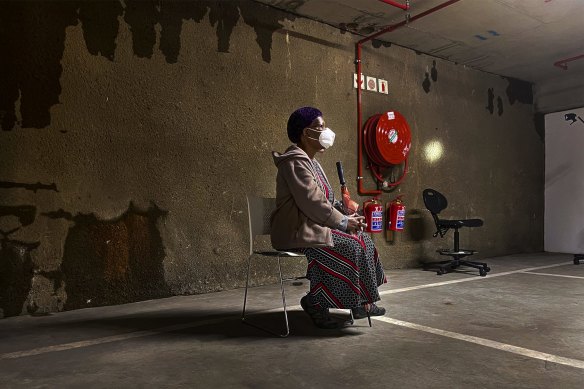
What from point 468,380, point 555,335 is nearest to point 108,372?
point 468,380

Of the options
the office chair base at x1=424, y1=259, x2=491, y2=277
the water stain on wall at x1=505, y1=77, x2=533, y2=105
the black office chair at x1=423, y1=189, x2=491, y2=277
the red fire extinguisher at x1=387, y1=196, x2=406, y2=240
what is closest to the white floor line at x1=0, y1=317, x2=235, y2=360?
the red fire extinguisher at x1=387, y1=196, x2=406, y2=240

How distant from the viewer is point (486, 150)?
572 cm

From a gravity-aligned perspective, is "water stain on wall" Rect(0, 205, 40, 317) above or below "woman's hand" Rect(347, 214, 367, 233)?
below

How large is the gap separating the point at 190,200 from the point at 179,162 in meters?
0.31

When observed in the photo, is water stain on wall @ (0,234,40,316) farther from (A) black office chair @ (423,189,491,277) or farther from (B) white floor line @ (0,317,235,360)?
(A) black office chair @ (423,189,491,277)

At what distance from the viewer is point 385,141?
174 inches

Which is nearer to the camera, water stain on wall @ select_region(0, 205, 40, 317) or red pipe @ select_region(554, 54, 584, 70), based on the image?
water stain on wall @ select_region(0, 205, 40, 317)

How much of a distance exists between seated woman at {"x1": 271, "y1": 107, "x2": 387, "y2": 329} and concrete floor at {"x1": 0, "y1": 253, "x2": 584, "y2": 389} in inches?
8.4

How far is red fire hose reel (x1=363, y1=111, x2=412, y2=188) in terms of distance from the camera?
438 centimetres

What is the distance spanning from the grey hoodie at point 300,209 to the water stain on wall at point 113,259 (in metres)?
1.26

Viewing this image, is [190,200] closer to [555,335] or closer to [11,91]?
[11,91]

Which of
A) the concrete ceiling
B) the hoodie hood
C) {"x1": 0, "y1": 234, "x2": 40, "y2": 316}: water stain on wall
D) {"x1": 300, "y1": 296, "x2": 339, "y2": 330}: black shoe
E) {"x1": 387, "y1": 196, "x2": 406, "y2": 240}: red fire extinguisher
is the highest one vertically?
the concrete ceiling

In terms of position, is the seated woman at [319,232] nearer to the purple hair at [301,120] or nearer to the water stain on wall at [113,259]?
the purple hair at [301,120]

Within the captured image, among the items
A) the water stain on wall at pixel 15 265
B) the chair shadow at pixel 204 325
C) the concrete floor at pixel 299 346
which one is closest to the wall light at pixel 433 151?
the concrete floor at pixel 299 346
